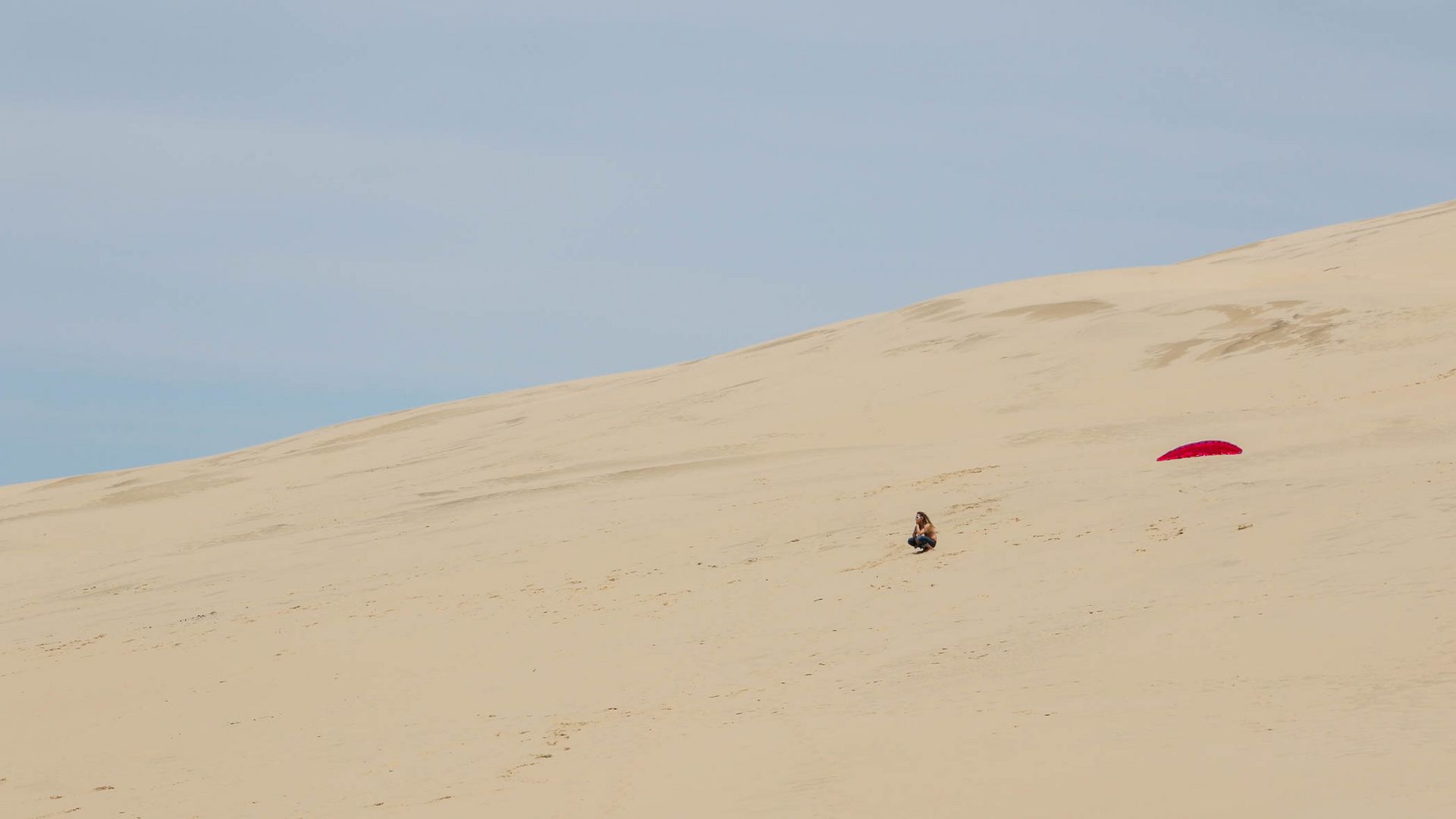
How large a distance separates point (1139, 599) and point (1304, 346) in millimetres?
11402

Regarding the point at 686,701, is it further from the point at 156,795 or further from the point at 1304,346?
the point at 1304,346

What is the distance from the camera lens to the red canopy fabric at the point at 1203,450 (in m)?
16.5

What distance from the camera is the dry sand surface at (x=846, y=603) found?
28.7 feet

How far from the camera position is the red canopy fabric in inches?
648

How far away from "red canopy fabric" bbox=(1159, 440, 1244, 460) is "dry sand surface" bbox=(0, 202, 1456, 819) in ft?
1.28

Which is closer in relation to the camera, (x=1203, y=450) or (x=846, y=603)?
(x=846, y=603)

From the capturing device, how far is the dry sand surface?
8758 mm

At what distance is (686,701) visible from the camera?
11.6m

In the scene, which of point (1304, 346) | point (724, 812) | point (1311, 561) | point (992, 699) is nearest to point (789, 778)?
point (724, 812)

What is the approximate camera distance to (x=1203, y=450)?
16.6 meters

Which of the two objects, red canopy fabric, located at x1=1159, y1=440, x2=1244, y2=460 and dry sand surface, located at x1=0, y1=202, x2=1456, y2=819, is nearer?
dry sand surface, located at x1=0, y1=202, x2=1456, y2=819

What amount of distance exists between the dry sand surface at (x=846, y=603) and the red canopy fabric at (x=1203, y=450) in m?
0.39

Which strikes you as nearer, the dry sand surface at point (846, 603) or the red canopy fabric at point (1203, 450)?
the dry sand surface at point (846, 603)

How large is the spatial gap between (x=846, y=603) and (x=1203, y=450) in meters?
5.23
